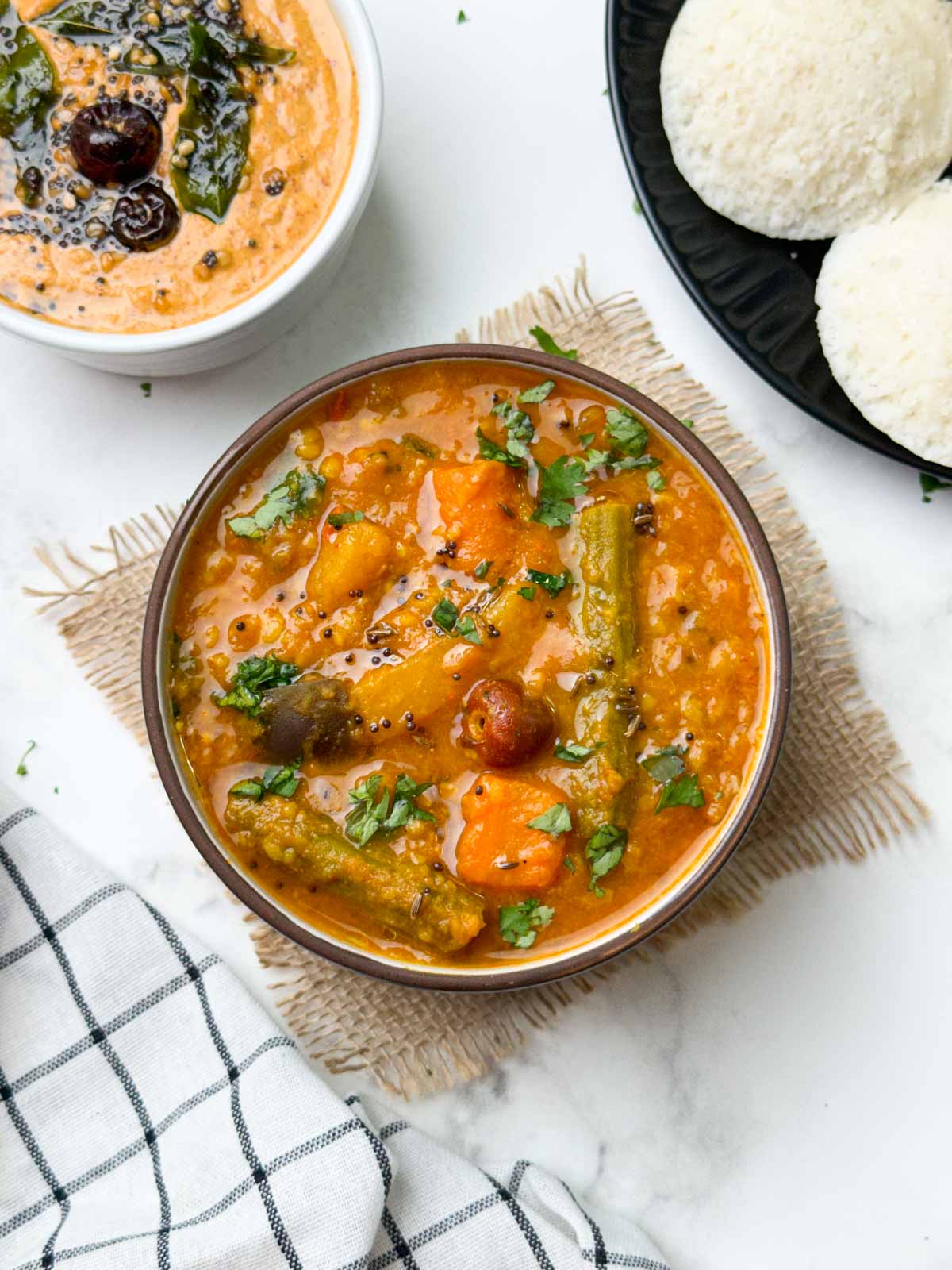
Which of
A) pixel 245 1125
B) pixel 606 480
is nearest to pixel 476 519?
pixel 606 480

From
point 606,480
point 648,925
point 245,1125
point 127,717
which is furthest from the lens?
point 127,717

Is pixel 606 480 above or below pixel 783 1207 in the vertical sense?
above

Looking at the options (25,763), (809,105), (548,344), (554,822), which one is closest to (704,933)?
(554,822)

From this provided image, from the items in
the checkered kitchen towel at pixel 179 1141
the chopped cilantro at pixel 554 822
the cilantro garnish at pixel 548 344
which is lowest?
the checkered kitchen towel at pixel 179 1141

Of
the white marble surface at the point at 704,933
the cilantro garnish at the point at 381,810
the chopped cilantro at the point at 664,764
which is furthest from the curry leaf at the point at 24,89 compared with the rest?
the chopped cilantro at the point at 664,764

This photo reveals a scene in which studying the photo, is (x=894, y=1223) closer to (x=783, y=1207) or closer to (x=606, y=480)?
(x=783, y=1207)

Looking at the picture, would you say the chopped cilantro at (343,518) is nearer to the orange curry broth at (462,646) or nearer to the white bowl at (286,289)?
the orange curry broth at (462,646)
